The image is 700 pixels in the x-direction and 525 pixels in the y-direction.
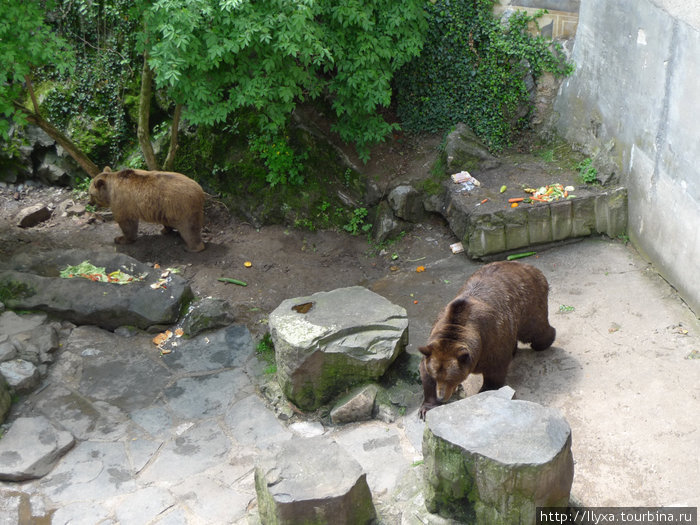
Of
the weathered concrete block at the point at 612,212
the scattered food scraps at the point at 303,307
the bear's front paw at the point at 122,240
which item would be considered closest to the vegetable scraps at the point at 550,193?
the weathered concrete block at the point at 612,212

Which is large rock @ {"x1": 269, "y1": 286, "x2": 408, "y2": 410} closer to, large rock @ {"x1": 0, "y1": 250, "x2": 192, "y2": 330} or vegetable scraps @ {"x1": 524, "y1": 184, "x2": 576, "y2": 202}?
large rock @ {"x1": 0, "y1": 250, "x2": 192, "y2": 330}

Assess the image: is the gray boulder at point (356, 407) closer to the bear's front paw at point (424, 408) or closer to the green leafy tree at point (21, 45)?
the bear's front paw at point (424, 408)

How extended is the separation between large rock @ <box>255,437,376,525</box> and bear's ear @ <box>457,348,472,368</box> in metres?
1.33

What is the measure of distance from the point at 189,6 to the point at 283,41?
1.24m

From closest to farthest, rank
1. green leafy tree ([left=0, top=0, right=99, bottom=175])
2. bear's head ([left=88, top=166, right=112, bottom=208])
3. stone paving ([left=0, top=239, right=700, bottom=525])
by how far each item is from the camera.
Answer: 1. stone paving ([left=0, top=239, right=700, bottom=525])
2. green leafy tree ([left=0, top=0, right=99, bottom=175])
3. bear's head ([left=88, top=166, right=112, bottom=208])

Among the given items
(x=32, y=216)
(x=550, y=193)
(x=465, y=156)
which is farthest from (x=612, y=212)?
(x=32, y=216)

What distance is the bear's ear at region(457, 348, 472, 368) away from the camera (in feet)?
19.5

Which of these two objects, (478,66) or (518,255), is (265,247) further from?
(478,66)

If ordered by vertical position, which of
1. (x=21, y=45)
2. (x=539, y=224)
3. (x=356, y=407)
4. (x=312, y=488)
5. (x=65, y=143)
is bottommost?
(x=356, y=407)

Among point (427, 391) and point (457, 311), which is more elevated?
point (457, 311)

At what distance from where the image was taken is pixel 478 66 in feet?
36.5

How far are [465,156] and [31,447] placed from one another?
7.24 meters

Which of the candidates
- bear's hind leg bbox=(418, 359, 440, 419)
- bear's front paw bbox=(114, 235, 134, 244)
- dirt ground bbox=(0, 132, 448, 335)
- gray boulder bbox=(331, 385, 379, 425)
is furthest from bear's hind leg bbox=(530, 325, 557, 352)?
bear's front paw bbox=(114, 235, 134, 244)

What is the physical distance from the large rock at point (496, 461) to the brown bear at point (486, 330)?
849 mm
